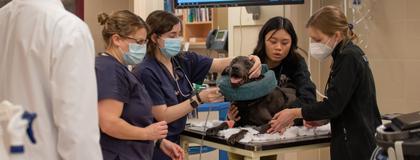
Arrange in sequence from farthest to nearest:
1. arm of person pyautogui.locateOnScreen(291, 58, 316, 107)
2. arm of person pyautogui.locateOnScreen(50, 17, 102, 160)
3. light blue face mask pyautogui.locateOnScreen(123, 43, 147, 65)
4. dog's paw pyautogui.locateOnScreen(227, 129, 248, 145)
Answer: arm of person pyautogui.locateOnScreen(291, 58, 316, 107)
dog's paw pyautogui.locateOnScreen(227, 129, 248, 145)
light blue face mask pyautogui.locateOnScreen(123, 43, 147, 65)
arm of person pyautogui.locateOnScreen(50, 17, 102, 160)

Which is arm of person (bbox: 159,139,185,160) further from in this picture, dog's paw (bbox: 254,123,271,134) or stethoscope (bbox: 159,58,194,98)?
dog's paw (bbox: 254,123,271,134)

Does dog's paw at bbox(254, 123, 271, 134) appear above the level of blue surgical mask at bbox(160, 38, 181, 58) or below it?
below

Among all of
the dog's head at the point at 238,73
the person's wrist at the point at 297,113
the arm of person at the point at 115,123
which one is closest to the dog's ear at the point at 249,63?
the dog's head at the point at 238,73

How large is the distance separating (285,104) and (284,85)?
0.13 meters

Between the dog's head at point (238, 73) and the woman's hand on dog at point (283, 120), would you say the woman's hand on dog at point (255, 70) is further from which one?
the woman's hand on dog at point (283, 120)

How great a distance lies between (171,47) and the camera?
91.3 inches

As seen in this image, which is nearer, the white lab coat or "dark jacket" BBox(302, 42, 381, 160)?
the white lab coat

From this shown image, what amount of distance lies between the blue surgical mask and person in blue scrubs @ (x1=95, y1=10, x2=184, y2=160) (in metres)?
0.18

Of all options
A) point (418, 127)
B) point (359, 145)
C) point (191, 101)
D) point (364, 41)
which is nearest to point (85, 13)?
point (364, 41)

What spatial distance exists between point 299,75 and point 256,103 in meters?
0.30

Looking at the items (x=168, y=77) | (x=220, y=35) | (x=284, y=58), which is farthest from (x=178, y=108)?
(x=220, y=35)

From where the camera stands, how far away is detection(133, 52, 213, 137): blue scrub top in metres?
2.26

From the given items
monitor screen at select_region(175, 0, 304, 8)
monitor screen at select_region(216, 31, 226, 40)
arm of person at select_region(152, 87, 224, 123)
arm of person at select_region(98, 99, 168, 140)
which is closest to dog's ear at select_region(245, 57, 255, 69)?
arm of person at select_region(152, 87, 224, 123)

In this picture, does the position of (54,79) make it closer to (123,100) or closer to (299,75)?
(123,100)
